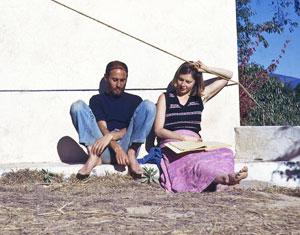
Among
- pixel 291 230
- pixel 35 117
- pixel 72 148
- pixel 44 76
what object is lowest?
pixel 291 230

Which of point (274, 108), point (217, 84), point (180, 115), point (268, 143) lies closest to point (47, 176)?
point (180, 115)

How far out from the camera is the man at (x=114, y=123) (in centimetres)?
452

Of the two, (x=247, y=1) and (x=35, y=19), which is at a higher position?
(x=247, y=1)

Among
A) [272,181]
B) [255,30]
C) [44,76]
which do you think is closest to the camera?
[272,181]

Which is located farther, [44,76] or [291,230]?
[44,76]

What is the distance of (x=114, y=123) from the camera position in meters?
4.89

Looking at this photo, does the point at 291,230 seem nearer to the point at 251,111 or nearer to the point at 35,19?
the point at 35,19

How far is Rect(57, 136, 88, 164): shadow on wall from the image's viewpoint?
524 cm

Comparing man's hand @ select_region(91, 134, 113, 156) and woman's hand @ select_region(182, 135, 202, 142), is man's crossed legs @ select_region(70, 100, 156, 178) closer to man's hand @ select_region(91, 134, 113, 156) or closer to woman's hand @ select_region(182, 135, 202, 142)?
man's hand @ select_region(91, 134, 113, 156)

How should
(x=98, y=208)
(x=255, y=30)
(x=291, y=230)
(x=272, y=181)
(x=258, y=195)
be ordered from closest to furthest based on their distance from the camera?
(x=291, y=230)
(x=98, y=208)
(x=258, y=195)
(x=272, y=181)
(x=255, y=30)

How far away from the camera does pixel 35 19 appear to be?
5.27 m

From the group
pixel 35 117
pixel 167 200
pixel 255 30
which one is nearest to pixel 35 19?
pixel 35 117

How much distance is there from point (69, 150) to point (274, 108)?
3651mm

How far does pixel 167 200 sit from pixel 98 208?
60 centimetres
